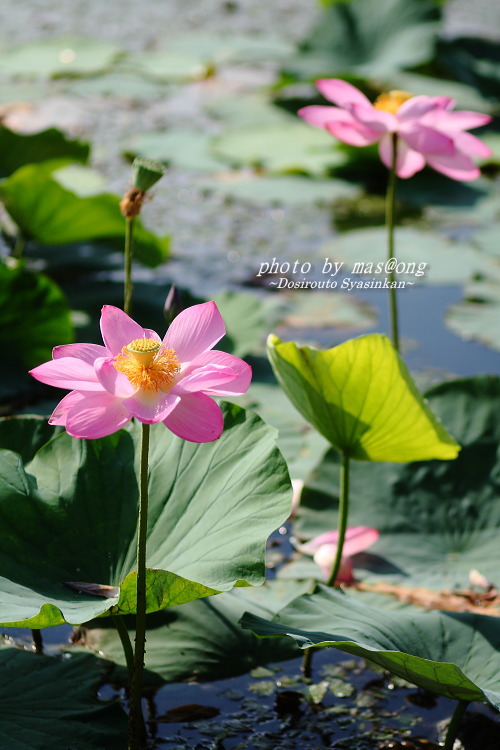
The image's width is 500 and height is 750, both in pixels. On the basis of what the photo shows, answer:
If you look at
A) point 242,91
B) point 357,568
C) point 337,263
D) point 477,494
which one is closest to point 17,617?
point 357,568

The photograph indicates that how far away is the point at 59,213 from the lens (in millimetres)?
1904

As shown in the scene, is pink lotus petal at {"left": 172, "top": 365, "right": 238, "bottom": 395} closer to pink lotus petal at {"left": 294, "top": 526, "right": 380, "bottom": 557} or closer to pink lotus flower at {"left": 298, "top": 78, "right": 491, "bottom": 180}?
pink lotus petal at {"left": 294, "top": 526, "right": 380, "bottom": 557}

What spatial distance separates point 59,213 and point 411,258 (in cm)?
100

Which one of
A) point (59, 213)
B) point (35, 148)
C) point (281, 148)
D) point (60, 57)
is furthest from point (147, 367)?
point (60, 57)

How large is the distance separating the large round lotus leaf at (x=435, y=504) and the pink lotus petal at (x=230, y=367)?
1.96 feet

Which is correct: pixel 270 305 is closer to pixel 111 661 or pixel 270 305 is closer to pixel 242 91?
pixel 111 661

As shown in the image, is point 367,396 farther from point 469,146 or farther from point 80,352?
point 469,146

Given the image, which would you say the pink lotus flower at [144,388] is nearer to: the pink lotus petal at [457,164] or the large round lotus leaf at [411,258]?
the pink lotus petal at [457,164]

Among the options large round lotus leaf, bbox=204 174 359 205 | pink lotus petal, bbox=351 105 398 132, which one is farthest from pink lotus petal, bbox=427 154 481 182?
large round lotus leaf, bbox=204 174 359 205

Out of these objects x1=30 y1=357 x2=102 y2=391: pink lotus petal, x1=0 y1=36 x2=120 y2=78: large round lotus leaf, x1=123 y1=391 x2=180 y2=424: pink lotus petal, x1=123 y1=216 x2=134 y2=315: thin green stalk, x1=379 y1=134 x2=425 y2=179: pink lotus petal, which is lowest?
x1=0 y1=36 x2=120 y2=78: large round lotus leaf

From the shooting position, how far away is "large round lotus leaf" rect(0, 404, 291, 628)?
995mm

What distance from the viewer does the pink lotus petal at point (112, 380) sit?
843mm

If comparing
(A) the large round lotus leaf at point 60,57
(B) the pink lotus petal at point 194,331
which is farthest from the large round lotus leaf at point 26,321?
(A) the large round lotus leaf at point 60,57

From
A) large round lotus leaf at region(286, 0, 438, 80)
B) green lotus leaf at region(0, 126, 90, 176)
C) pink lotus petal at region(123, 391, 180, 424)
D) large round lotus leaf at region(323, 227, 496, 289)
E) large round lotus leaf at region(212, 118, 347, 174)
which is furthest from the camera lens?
large round lotus leaf at region(286, 0, 438, 80)
